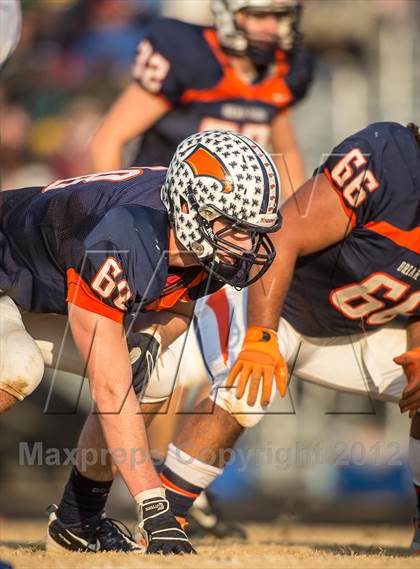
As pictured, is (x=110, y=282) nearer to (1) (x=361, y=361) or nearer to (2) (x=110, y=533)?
(2) (x=110, y=533)

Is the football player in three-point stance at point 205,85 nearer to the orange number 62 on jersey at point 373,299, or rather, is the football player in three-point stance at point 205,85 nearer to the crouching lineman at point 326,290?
the crouching lineman at point 326,290

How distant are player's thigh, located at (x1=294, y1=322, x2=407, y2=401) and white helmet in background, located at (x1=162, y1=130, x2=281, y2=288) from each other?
101 cm

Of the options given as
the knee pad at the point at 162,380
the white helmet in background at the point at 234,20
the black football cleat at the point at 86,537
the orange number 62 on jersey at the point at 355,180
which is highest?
the white helmet in background at the point at 234,20

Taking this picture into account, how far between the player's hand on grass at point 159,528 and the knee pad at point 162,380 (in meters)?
0.78

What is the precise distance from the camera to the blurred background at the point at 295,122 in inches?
283

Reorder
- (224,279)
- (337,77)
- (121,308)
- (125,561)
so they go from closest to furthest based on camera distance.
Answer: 1. (125,561)
2. (121,308)
3. (224,279)
4. (337,77)

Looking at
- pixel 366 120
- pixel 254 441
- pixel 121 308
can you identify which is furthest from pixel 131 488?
pixel 366 120

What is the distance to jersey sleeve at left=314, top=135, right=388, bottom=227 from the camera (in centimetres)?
376

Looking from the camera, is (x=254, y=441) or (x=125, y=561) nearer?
(x=125, y=561)

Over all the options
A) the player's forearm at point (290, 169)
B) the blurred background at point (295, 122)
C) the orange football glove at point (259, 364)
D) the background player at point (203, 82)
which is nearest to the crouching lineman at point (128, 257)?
the orange football glove at point (259, 364)

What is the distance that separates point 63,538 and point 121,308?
1.06 meters

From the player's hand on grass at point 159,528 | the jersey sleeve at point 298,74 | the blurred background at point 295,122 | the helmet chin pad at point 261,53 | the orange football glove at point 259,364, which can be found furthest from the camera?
the blurred background at point 295,122

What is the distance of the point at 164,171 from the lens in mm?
3693

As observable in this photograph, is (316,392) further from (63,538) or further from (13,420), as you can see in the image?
(63,538)
